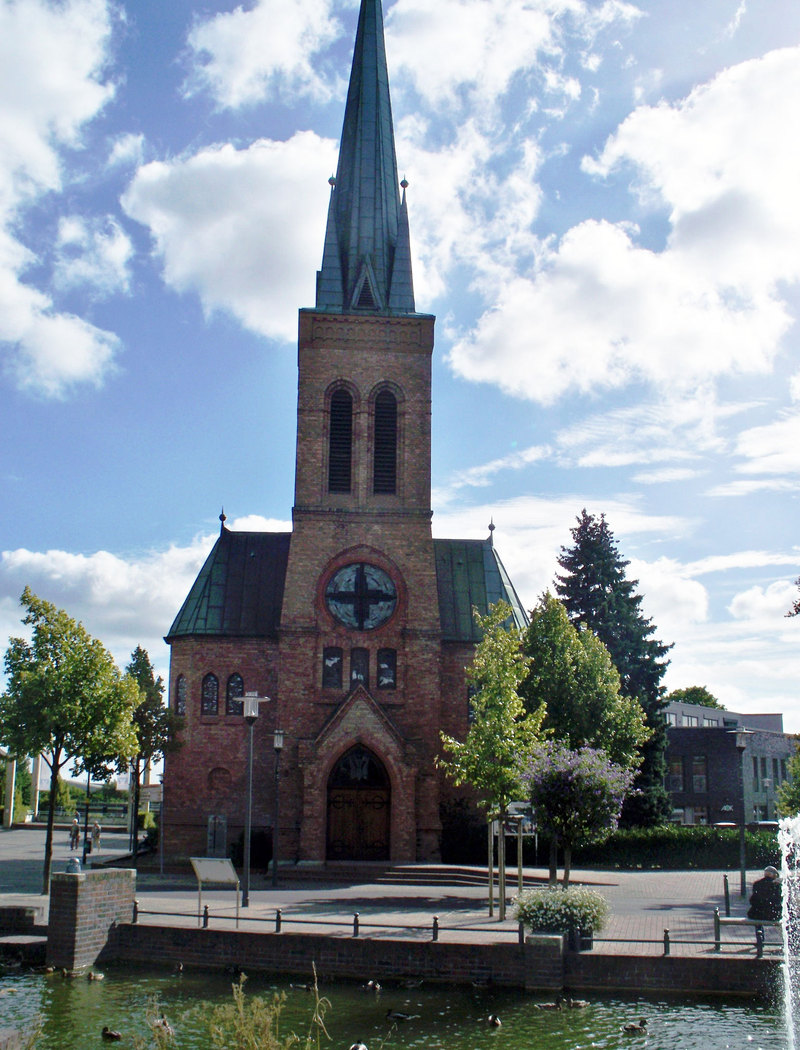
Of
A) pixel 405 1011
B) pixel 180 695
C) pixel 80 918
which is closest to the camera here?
pixel 405 1011

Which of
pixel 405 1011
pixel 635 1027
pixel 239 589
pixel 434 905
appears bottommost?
pixel 434 905

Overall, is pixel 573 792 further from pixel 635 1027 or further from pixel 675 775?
pixel 675 775

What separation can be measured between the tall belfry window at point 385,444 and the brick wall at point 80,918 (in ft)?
72.7

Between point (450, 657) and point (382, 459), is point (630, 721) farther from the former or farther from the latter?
point (382, 459)

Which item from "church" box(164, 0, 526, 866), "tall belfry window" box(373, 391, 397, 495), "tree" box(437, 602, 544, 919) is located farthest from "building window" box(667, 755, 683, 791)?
"tree" box(437, 602, 544, 919)

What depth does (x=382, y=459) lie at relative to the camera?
40.0m

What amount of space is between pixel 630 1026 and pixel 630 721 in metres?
22.1

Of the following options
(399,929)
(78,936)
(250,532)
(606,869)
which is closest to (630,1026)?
(399,929)

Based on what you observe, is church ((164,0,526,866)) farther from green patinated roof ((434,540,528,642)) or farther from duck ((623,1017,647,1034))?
duck ((623,1017,647,1034))

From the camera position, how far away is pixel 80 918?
61.9 feet

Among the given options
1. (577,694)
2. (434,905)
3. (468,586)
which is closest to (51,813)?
(434,905)

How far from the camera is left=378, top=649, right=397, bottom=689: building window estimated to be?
124 feet

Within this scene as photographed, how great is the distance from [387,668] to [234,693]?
6343 mm

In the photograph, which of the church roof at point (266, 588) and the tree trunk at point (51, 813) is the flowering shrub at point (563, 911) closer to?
the tree trunk at point (51, 813)
